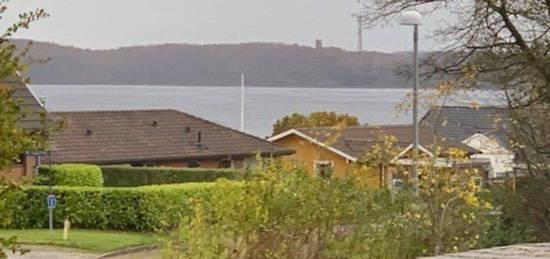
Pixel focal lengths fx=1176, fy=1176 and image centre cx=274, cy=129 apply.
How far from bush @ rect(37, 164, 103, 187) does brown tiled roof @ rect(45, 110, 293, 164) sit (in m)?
4.56

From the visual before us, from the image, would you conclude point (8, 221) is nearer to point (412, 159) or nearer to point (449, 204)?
point (449, 204)

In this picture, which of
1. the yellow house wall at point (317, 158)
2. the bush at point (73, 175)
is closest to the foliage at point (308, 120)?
the yellow house wall at point (317, 158)

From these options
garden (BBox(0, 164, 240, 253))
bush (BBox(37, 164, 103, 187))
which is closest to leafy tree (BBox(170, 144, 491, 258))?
garden (BBox(0, 164, 240, 253))

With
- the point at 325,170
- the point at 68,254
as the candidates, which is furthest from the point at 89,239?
the point at 325,170

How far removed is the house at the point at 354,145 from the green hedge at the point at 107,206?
12.4 ft

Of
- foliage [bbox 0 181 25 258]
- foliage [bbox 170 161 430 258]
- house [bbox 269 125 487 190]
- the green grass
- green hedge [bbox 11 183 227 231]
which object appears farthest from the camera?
green hedge [bbox 11 183 227 231]

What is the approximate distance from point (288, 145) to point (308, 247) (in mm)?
34787

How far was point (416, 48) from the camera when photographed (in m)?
19.7

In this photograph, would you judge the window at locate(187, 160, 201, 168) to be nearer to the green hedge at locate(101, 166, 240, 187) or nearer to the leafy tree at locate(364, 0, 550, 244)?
the green hedge at locate(101, 166, 240, 187)

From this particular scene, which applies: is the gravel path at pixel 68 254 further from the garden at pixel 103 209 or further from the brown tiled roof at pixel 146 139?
the brown tiled roof at pixel 146 139

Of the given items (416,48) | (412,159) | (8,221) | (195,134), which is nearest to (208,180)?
(195,134)

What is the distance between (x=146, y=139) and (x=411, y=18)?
26.1m

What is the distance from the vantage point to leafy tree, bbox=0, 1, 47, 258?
7.16 meters

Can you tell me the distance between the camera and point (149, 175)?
37.8m
